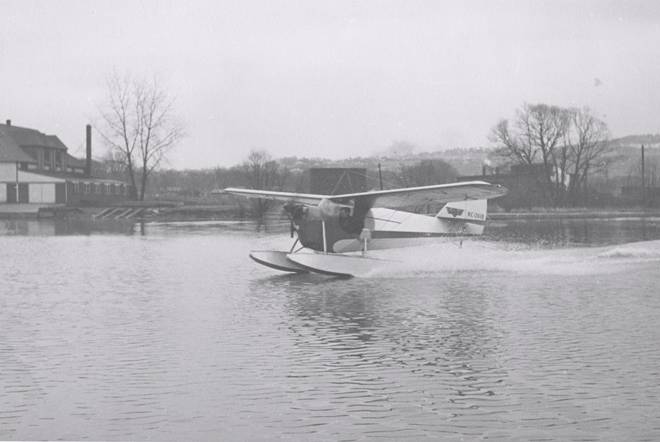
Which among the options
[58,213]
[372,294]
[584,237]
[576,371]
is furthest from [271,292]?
[58,213]

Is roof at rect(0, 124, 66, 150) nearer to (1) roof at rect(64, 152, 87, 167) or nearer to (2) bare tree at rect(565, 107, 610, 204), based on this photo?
(1) roof at rect(64, 152, 87, 167)

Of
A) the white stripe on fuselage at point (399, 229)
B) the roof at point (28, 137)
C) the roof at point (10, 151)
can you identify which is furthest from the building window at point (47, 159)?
the white stripe on fuselage at point (399, 229)

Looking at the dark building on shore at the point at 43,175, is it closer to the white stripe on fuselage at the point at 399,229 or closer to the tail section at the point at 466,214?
the tail section at the point at 466,214

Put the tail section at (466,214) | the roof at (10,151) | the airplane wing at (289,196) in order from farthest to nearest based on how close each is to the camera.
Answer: the roof at (10,151) → the tail section at (466,214) → the airplane wing at (289,196)

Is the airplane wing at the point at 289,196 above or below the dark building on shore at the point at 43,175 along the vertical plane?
below

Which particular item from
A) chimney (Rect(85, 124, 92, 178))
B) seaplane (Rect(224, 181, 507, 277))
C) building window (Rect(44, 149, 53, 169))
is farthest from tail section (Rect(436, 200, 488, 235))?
chimney (Rect(85, 124, 92, 178))

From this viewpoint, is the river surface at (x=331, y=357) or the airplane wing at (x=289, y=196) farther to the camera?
the airplane wing at (x=289, y=196)
